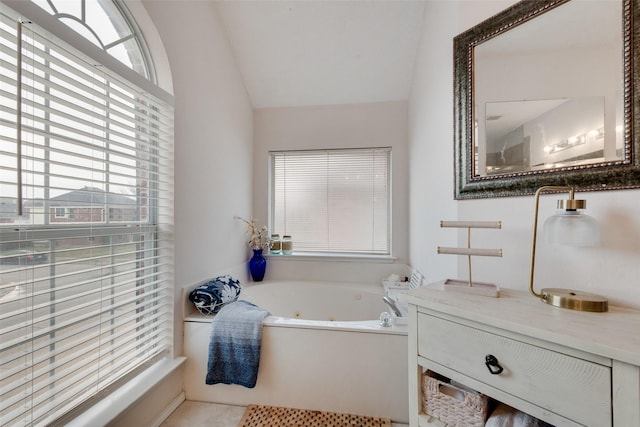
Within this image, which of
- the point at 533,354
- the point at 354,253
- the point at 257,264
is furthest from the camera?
the point at 354,253

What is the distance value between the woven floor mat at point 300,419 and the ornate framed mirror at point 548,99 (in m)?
1.31

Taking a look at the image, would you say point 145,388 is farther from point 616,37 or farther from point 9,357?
point 616,37

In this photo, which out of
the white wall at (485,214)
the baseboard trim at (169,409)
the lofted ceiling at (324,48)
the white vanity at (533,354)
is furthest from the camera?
the lofted ceiling at (324,48)

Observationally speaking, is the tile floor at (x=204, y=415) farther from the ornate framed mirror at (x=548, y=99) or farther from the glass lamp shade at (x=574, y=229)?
the ornate framed mirror at (x=548, y=99)

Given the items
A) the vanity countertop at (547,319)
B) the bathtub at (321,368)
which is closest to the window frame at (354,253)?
the bathtub at (321,368)

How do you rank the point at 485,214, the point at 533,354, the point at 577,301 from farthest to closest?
the point at 485,214 < the point at 577,301 < the point at 533,354

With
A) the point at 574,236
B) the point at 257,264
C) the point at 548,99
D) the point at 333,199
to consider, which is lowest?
the point at 257,264

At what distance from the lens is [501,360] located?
2.29ft

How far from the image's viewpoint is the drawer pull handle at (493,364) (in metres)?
0.70

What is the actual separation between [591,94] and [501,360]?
0.96m

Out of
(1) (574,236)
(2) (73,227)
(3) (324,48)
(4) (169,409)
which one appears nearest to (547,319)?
(1) (574,236)

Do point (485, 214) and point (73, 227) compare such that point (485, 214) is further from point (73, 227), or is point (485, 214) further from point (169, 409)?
point (169, 409)

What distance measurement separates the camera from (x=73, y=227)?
104 cm

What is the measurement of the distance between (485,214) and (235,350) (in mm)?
1507
